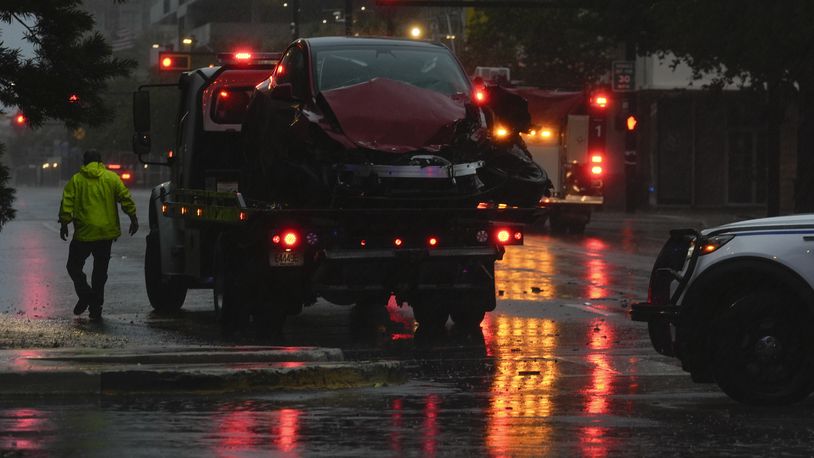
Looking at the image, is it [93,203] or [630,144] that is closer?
[93,203]

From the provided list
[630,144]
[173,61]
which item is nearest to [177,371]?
[630,144]

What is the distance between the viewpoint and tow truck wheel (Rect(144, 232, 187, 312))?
1755cm

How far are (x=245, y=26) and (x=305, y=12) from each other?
444 cm

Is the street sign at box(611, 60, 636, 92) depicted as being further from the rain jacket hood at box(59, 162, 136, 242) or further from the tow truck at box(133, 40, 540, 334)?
the tow truck at box(133, 40, 540, 334)

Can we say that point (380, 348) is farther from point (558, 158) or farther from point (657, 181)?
point (657, 181)

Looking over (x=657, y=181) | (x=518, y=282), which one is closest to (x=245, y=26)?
(x=657, y=181)

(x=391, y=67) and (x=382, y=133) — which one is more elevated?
(x=391, y=67)

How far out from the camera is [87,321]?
53.0 ft

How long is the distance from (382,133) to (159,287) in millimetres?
4841

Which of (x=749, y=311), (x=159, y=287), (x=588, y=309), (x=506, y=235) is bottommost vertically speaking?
(x=588, y=309)

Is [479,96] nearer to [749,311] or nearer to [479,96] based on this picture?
[479,96]

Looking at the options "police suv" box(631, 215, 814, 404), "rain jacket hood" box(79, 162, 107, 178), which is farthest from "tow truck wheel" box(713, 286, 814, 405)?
"rain jacket hood" box(79, 162, 107, 178)

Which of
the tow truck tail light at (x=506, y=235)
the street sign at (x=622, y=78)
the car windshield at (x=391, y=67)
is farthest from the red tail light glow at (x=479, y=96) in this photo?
the street sign at (x=622, y=78)

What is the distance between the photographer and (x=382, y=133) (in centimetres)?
1373
